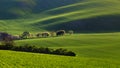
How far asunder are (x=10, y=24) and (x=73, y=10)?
41354mm

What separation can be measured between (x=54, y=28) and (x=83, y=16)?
2068 cm

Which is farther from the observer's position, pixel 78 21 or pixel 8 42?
pixel 78 21

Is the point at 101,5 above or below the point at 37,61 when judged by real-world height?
above

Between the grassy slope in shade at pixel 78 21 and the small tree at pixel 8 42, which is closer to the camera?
the small tree at pixel 8 42

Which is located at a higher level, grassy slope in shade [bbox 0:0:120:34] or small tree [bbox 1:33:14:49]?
grassy slope in shade [bbox 0:0:120:34]

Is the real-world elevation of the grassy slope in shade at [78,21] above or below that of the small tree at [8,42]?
above

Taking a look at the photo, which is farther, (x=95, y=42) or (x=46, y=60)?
(x=95, y=42)

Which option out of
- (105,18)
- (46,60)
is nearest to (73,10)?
(105,18)

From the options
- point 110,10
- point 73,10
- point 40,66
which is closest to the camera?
point 40,66

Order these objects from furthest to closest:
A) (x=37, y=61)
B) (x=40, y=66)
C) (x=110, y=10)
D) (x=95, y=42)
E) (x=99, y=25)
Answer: (x=110, y=10), (x=99, y=25), (x=95, y=42), (x=37, y=61), (x=40, y=66)

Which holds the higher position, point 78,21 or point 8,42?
point 78,21

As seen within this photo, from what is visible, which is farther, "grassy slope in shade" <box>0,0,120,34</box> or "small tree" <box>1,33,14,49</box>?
"grassy slope in shade" <box>0,0,120,34</box>

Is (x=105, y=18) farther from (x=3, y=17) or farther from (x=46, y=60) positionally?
(x=46, y=60)

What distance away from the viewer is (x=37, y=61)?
32719 mm
